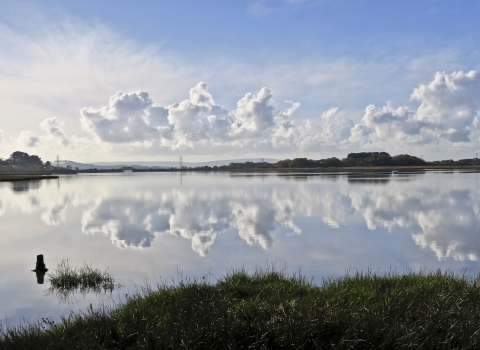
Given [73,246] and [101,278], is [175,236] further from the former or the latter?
[101,278]

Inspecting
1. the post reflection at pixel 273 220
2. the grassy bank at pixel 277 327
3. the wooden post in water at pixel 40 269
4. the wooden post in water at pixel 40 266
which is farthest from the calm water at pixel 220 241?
the grassy bank at pixel 277 327

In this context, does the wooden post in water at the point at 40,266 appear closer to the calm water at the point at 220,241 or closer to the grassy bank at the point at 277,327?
the calm water at the point at 220,241

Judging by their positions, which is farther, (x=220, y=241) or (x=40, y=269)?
(x=220, y=241)

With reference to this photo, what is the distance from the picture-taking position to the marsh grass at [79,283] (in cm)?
1495

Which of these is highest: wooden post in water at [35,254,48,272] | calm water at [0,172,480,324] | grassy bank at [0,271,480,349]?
grassy bank at [0,271,480,349]

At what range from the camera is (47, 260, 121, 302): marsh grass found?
14.9 meters

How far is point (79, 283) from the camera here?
15.8 metres

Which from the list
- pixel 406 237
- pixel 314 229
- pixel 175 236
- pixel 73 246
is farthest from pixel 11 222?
pixel 406 237

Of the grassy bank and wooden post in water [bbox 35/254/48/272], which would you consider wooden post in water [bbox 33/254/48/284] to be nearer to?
wooden post in water [bbox 35/254/48/272]

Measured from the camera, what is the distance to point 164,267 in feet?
60.2

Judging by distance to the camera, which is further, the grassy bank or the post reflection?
the post reflection

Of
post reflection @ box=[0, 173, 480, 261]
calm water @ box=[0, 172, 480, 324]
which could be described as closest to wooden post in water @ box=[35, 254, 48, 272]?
calm water @ box=[0, 172, 480, 324]

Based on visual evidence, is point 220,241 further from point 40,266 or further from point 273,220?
point 40,266

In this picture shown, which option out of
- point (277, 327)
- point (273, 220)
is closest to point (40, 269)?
point (277, 327)
